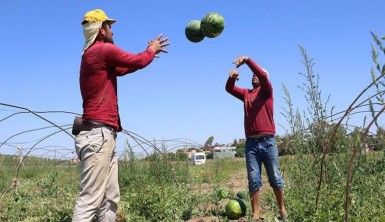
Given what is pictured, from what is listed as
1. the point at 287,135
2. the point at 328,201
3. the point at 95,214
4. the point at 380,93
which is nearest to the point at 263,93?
the point at 287,135

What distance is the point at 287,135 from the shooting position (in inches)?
268

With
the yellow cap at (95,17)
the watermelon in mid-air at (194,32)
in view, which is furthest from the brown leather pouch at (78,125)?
the watermelon in mid-air at (194,32)

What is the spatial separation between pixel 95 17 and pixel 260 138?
275 cm

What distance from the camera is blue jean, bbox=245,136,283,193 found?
6.51 m

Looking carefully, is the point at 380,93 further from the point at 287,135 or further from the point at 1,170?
the point at 1,170

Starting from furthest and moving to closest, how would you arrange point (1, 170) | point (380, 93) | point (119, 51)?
point (1, 170) < point (119, 51) < point (380, 93)

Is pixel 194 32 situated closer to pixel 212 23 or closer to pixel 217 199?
pixel 212 23

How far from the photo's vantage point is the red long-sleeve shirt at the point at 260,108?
6.57 meters

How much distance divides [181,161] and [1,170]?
4.73 metres

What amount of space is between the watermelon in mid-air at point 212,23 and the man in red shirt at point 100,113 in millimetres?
1553

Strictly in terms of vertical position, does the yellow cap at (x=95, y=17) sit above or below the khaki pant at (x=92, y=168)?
above

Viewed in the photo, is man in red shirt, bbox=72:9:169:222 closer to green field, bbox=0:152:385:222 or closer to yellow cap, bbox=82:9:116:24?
yellow cap, bbox=82:9:116:24

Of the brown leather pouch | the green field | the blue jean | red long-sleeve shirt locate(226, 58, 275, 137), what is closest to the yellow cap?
the brown leather pouch

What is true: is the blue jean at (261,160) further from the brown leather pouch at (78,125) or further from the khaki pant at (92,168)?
the brown leather pouch at (78,125)
